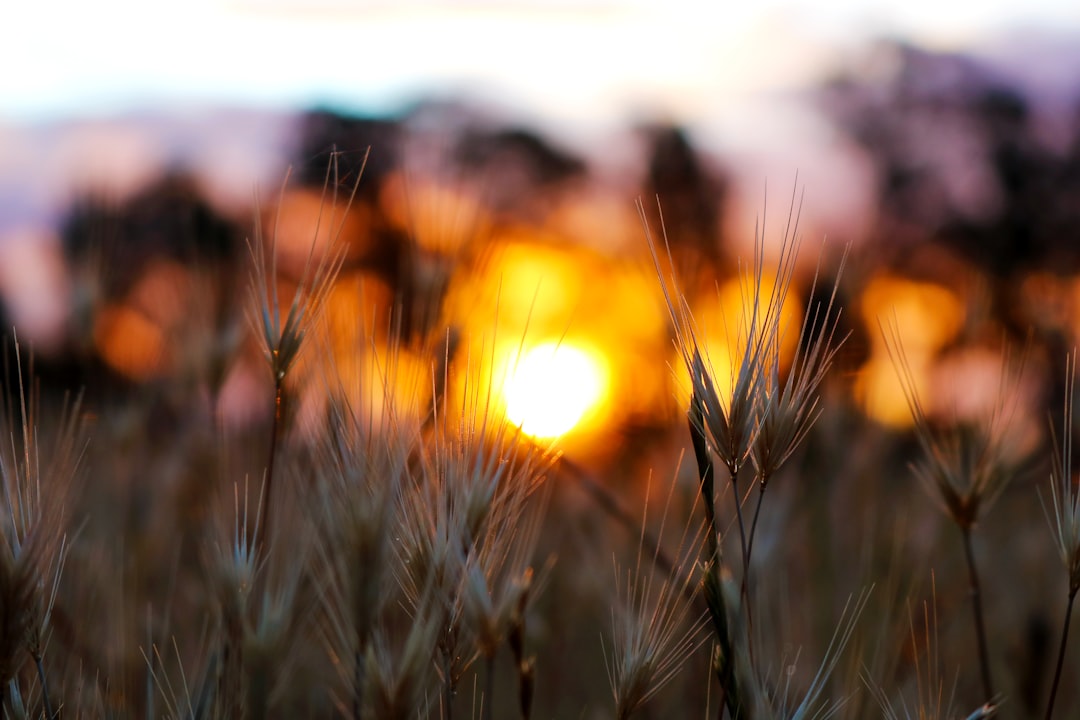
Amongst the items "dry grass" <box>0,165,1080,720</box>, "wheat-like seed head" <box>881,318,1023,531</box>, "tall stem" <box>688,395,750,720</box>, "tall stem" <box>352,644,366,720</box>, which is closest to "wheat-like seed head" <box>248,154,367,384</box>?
"dry grass" <box>0,165,1080,720</box>

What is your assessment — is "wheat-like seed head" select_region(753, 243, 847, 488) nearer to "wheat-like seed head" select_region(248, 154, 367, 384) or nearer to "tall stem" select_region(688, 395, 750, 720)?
"tall stem" select_region(688, 395, 750, 720)

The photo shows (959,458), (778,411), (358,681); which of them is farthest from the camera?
(959,458)

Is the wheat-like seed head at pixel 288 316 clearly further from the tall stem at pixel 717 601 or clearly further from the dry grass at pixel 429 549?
the tall stem at pixel 717 601

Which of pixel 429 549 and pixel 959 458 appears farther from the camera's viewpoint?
pixel 959 458

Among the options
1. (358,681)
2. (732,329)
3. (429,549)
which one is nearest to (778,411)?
(732,329)

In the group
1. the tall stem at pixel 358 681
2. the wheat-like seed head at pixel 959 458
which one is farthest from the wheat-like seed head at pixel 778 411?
the tall stem at pixel 358 681

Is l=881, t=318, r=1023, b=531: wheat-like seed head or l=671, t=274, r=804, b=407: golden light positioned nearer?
l=671, t=274, r=804, b=407: golden light

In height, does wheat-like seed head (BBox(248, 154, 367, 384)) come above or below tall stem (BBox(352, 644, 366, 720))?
above

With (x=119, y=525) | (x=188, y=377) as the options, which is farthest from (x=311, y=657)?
(x=188, y=377)

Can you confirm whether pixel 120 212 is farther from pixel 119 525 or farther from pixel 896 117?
pixel 896 117

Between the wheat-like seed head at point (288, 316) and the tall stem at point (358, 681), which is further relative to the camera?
the wheat-like seed head at point (288, 316)

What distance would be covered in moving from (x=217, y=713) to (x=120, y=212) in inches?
69.9

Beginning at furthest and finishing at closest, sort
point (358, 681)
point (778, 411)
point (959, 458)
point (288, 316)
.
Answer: point (959, 458) < point (288, 316) < point (778, 411) < point (358, 681)

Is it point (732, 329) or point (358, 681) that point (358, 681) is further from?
point (732, 329)
